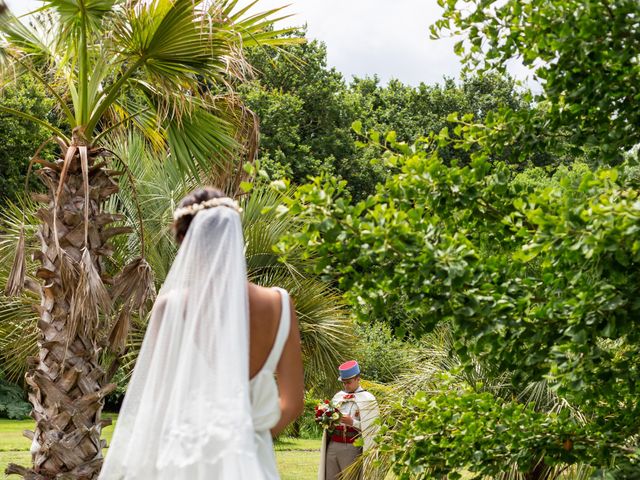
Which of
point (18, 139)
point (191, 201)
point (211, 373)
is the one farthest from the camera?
point (18, 139)

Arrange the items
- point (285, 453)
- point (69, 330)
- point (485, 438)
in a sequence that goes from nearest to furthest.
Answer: point (485, 438) → point (69, 330) → point (285, 453)

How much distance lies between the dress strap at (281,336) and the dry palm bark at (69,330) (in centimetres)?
421

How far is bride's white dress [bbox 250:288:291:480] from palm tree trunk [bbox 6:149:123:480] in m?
4.21

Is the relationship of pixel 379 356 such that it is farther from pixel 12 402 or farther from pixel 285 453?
→ pixel 12 402

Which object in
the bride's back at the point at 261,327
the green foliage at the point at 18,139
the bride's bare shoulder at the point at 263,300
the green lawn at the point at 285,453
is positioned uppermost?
the green foliage at the point at 18,139

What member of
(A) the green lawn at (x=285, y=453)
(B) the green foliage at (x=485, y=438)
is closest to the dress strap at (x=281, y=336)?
(B) the green foliage at (x=485, y=438)

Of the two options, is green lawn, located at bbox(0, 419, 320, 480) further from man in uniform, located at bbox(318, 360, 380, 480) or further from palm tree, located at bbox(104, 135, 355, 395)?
man in uniform, located at bbox(318, 360, 380, 480)

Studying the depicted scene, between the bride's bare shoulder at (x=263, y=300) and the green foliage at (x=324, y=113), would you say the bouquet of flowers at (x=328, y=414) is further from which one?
the green foliage at (x=324, y=113)

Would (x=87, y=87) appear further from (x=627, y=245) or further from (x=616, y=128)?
(x=627, y=245)

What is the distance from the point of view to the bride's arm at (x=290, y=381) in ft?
10.3

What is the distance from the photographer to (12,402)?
23578 millimetres

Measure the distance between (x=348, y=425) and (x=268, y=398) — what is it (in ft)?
20.1

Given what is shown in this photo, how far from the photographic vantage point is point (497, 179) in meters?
4.16

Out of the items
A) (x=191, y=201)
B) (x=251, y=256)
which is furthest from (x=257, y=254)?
(x=191, y=201)
